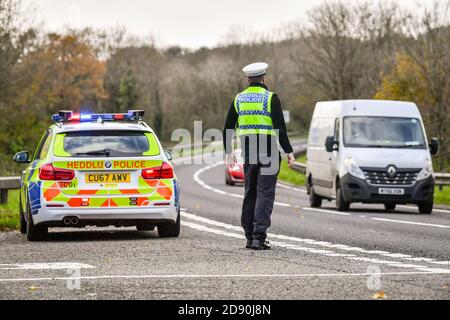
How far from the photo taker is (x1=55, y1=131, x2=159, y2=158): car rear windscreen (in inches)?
567

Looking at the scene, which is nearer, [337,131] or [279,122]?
[279,122]

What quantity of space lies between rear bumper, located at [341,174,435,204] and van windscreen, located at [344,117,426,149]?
91 centimetres

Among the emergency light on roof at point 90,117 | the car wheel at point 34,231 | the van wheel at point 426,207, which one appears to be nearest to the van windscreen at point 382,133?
the van wheel at point 426,207

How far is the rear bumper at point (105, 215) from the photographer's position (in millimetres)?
14141

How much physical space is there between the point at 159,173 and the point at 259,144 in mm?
1982

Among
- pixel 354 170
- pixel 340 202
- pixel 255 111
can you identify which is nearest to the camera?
pixel 255 111

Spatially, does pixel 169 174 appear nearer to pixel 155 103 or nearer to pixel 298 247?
pixel 298 247

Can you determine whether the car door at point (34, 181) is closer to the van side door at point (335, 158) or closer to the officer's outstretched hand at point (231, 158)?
the officer's outstretched hand at point (231, 158)

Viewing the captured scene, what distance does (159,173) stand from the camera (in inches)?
568

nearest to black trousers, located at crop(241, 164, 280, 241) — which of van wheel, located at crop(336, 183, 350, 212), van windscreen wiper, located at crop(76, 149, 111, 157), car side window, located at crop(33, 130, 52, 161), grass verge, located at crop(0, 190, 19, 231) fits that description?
van windscreen wiper, located at crop(76, 149, 111, 157)

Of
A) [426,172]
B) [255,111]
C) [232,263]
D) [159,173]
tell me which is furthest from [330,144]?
[232,263]

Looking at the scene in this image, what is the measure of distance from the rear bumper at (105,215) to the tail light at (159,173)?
1.28ft

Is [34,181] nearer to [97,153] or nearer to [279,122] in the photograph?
[97,153]
